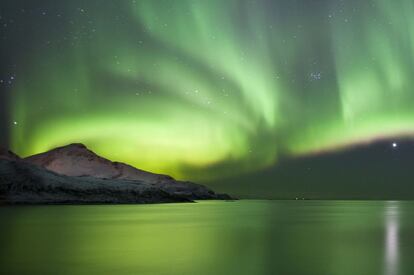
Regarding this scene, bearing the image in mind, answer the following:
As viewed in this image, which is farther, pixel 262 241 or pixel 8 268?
pixel 262 241

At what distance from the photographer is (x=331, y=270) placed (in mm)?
32625

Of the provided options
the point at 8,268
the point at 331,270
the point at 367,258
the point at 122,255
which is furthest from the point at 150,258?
the point at 367,258

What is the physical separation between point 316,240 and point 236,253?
18.2 m

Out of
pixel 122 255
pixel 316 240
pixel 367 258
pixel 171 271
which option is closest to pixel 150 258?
pixel 122 255

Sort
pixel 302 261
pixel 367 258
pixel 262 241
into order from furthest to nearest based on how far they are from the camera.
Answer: pixel 262 241
pixel 367 258
pixel 302 261

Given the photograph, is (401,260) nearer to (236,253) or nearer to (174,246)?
(236,253)

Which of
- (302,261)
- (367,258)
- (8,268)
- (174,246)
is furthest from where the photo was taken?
(174,246)

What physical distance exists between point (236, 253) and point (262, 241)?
13.3 metres

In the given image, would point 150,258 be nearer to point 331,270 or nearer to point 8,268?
point 8,268

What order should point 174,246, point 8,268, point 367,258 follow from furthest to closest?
point 174,246 < point 367,258 < point 8,268

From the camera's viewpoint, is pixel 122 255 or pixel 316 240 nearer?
pixel 122 255

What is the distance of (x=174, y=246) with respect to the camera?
49000 mm

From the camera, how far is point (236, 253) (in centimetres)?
4159

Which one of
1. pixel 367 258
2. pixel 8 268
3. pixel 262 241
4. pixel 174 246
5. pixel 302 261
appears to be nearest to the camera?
pixel 8 268
